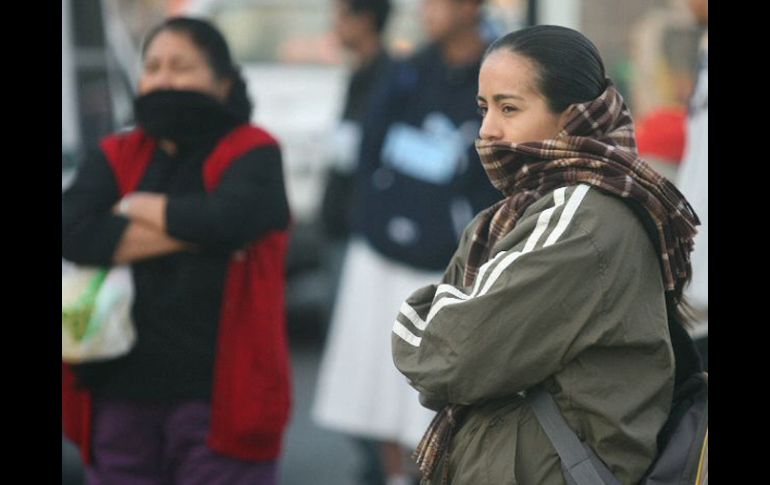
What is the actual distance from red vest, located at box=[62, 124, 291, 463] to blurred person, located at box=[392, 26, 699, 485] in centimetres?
111

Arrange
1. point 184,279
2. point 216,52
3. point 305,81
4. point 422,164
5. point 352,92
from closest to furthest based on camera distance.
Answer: point 184,279
point 216,52
point 422,164
point 352,92
point 305,81

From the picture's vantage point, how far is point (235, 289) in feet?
11.5

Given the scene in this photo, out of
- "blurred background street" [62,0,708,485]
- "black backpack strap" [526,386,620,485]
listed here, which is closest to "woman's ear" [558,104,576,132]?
"black backpack strap" [526,386,620,485]

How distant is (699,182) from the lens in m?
3.21

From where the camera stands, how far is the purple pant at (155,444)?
3441 mm

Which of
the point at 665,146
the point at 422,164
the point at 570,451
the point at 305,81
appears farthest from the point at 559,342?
the point at 305,81

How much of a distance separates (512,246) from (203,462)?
143cm

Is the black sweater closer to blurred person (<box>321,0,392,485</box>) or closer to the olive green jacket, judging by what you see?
the olive green jacket

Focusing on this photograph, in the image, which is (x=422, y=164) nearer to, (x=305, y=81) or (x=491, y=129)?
(x=491, y=129)

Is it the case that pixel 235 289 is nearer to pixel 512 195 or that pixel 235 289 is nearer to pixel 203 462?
pixel 203 462

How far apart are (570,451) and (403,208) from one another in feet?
8.12

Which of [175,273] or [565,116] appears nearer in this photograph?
[565,116]

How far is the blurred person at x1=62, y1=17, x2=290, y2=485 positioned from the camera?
11.3 ft
